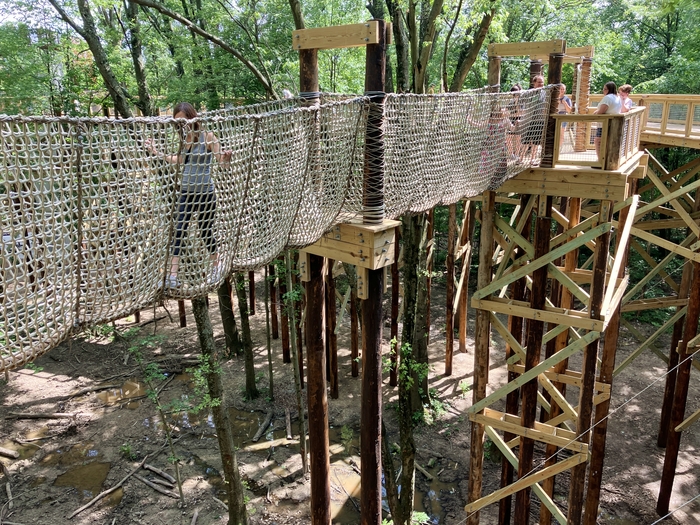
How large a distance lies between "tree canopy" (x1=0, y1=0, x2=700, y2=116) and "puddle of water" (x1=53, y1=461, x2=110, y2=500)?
18.3 ft

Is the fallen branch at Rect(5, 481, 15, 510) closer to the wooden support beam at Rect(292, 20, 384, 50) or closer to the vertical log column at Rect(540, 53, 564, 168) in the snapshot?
the wooden support beam at Rect(292, 20, 384, 50)

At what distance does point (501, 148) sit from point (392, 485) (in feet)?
13.3

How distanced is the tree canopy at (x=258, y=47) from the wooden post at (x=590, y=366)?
10.0 feet

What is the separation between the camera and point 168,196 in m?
2.46

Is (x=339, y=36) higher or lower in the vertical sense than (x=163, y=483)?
higher

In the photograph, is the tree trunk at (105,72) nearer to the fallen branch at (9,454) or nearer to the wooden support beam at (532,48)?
the wooden support beam at (532,48)

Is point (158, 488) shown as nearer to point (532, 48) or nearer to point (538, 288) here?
point (538, 288)

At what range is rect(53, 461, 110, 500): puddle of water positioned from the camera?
784 cm

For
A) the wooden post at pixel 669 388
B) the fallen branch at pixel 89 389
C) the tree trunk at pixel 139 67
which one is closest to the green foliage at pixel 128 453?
the fallen branch at pixel 89 389

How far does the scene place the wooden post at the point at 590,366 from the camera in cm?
527

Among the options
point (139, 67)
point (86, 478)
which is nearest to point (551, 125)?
point (139, 67)

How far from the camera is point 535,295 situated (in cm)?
574

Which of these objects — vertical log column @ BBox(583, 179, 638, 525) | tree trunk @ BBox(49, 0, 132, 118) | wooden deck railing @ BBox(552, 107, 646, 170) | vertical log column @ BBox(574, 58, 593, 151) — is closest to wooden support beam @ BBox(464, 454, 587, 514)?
vertical log column @ BBox(583, 179, 638, 525)

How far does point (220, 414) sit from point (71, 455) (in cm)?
382
